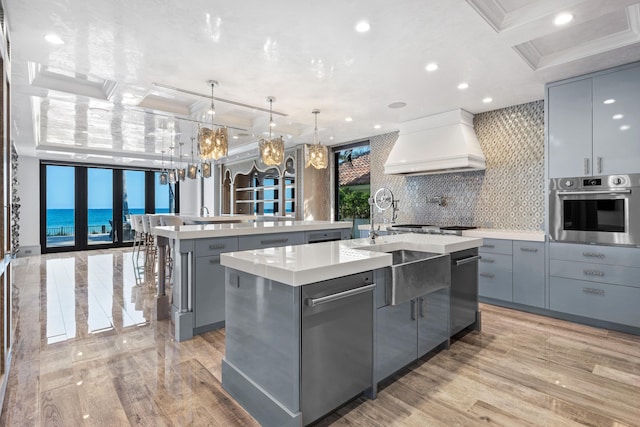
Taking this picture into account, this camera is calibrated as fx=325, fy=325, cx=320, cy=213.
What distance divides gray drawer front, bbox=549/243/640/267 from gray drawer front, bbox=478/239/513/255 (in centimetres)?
41

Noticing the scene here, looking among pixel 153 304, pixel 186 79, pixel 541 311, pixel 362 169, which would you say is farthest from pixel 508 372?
pixel 362 169

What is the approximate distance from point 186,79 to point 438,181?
379 centimetres

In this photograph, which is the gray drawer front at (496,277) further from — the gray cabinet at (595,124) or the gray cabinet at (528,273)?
the gray cabinet at (595,124)

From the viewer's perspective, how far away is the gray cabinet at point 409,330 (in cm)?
200

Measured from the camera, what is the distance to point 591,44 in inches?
112

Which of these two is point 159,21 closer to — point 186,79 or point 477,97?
point 186,79

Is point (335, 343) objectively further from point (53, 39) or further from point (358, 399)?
point (53, 39)

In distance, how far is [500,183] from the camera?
4418 mm

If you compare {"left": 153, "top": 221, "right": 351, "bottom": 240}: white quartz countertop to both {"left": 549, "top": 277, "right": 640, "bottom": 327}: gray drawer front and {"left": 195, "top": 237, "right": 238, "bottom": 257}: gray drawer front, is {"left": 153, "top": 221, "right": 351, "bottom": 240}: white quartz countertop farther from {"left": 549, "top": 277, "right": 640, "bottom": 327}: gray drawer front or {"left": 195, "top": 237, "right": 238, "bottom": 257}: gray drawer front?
{"left": 549, "top": 277, "right": 640, "bottom": 327}: gray drawer front

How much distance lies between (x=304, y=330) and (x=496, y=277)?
10.5 ft

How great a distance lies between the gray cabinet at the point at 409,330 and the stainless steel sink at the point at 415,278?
0.09 metres

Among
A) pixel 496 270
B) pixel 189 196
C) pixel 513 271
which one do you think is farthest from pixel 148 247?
pixel 513 271

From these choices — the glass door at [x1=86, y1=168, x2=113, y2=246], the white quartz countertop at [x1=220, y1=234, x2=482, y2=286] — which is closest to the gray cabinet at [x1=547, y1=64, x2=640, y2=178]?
the white quartz countertop at [x1=220, y1=234, x2=482, y2=286]

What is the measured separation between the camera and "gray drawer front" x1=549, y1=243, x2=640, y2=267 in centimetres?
301
